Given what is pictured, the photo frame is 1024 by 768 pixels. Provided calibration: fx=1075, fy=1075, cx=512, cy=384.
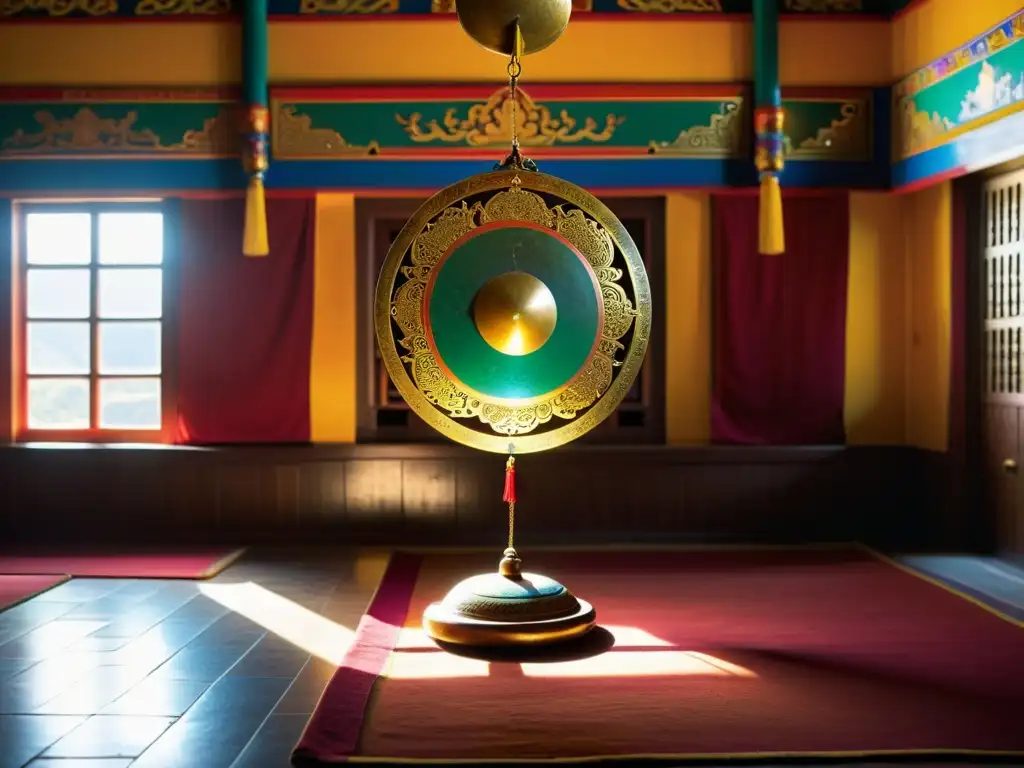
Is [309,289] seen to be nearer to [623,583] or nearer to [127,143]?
[127,143]

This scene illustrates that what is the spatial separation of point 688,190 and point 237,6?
2.53 metres

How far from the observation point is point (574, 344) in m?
3.57

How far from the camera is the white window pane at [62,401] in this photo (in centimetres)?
577

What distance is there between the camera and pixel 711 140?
219 inches

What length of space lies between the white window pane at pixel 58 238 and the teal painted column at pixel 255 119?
1.00 meters

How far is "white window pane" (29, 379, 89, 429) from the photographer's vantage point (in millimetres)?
5770

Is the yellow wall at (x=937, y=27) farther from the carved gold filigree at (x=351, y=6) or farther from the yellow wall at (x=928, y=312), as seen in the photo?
the carved gold filigree at (x=351, y=6)

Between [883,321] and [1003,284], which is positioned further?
[883,321]

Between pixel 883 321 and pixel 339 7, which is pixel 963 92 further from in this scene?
pixel 339 7

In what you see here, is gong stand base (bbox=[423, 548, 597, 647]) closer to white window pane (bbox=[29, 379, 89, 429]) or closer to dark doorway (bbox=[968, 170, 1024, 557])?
dark doorway (bbox=[968, 170, 1024, 557])

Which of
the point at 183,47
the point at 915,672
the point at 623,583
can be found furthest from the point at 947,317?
the point at 183,47

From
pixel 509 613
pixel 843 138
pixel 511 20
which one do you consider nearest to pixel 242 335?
pixel 509 613

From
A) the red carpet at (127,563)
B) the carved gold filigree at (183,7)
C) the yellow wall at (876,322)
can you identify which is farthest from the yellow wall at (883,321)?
the carved gold filigree at (183,7)

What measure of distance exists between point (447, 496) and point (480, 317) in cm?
225
